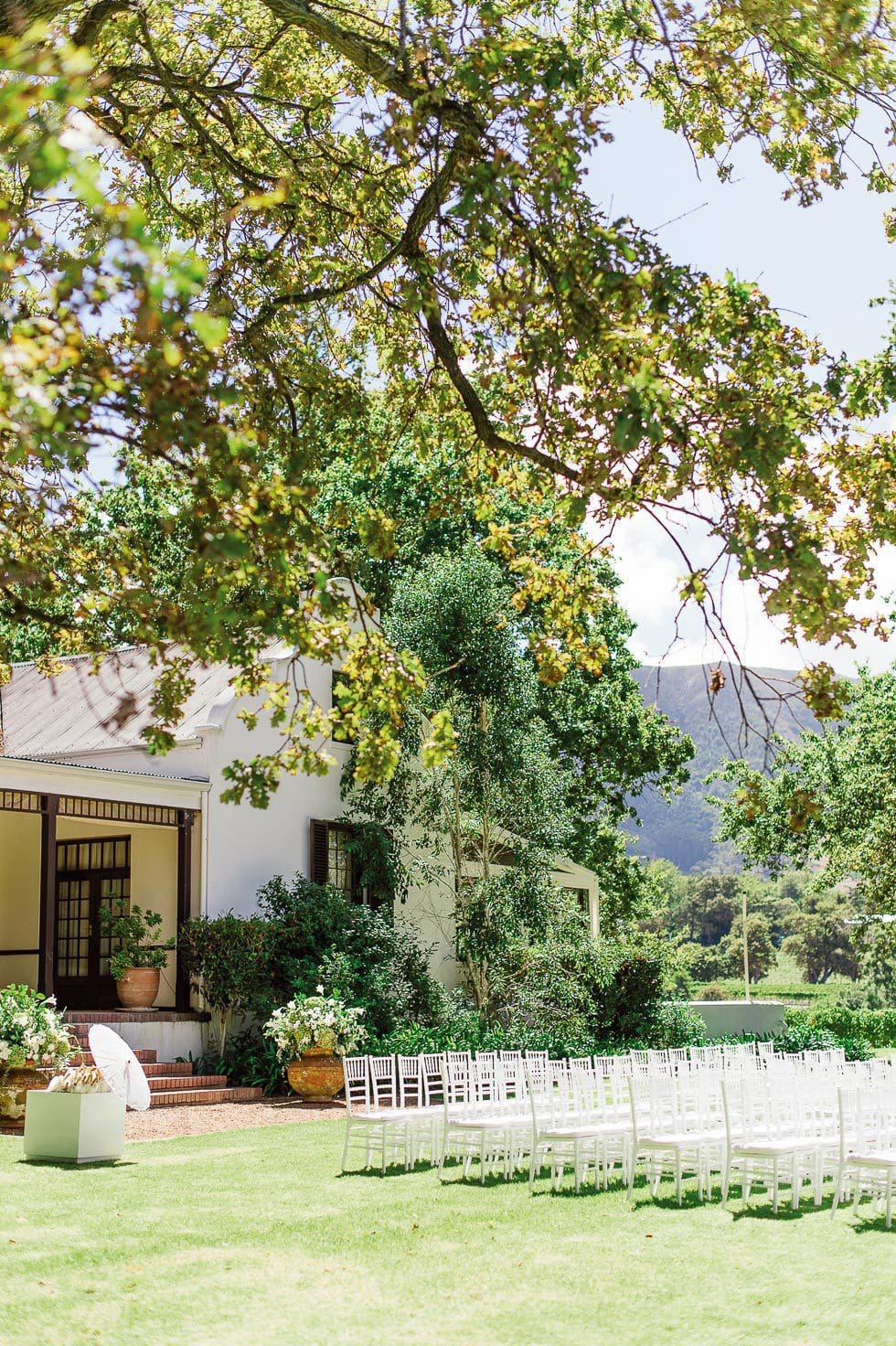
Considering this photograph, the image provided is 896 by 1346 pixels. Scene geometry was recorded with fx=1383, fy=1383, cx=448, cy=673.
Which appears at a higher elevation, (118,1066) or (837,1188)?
(118,1066)

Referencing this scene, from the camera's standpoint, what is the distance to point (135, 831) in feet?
68.5

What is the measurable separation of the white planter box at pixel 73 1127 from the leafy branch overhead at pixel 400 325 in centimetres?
545

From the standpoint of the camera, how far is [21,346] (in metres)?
4.08

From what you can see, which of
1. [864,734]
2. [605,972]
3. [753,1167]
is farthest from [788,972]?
[753,1167]

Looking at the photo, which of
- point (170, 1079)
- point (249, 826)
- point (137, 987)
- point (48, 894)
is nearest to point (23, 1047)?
point (170, 1079)

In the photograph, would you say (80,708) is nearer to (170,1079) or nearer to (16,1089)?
(170,1079)

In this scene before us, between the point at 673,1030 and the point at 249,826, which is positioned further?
the point at 673,1030

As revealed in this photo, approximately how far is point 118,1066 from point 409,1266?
552cm

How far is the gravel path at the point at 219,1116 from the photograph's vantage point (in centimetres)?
1439

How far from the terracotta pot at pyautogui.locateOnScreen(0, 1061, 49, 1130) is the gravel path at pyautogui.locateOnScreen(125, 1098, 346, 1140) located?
3.57 ft

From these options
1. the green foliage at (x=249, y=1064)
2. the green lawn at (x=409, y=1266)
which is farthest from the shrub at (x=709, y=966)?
the green lawn at (x=409, y=1266)

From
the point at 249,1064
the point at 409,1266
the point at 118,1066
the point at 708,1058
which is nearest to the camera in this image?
the point at 409,1266

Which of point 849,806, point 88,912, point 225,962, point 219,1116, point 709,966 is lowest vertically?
point 219,1116

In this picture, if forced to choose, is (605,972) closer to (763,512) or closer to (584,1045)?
(584,1045)
